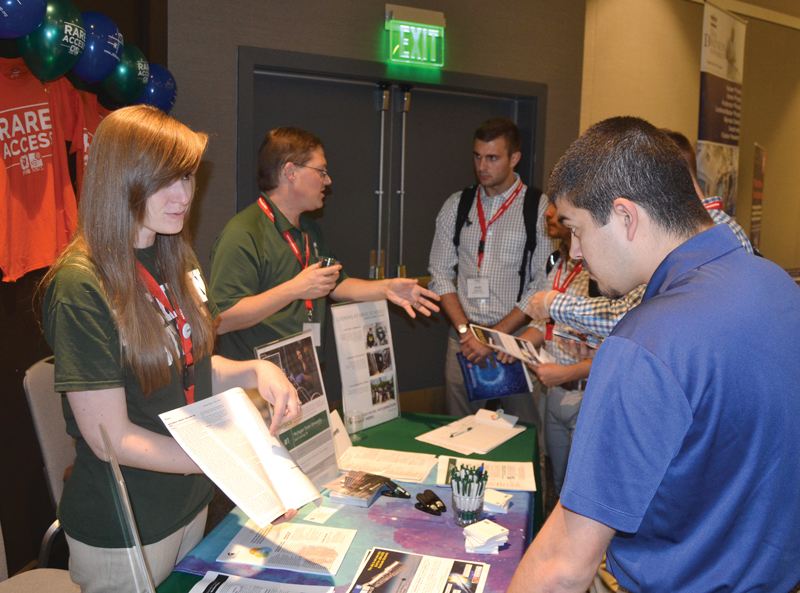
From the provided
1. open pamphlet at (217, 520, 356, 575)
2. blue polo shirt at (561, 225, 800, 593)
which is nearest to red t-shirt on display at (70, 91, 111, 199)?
open pamphlet at (217, 520, 356, 575)

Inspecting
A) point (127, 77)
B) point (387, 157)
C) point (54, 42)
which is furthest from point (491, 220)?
point (54, 42)

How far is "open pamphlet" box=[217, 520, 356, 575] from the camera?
145 centimetres

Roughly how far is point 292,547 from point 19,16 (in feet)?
6.34

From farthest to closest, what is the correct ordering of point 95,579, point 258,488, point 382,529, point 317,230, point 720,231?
point 317,230, point 382,529, point 95,579, point 258,488, point 720,231

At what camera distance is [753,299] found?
897 mm

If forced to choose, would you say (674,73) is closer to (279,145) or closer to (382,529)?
(279,145)

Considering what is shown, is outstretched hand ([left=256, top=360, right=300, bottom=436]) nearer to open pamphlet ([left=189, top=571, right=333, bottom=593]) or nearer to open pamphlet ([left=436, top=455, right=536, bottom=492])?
open pamphlet ([left=189, top=571, right=333, bottom=593])

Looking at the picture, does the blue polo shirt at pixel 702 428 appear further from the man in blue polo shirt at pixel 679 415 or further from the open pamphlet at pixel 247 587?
the open pamphlet at pixel 247 587

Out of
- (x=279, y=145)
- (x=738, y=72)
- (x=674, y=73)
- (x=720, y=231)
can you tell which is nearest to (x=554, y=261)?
(x=279, y=145)

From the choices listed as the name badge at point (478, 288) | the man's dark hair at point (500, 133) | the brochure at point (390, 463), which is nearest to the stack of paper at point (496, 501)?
the brochure at point (390, 463)

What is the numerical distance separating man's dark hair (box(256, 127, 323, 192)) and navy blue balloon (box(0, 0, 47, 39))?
36.2 inches

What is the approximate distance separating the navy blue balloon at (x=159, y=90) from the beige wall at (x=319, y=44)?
286 millimetres

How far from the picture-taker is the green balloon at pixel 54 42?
2209 mm

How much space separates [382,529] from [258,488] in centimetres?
55
